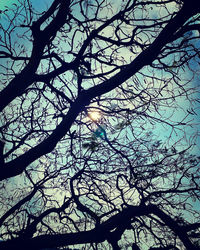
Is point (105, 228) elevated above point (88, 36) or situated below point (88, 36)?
below

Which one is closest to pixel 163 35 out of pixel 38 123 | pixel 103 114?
pixel 103 114

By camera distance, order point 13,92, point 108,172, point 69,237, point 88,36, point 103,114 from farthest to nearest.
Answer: point 108,172 < point 103,114 < point 88,36 < point 13,92 < point 69,237

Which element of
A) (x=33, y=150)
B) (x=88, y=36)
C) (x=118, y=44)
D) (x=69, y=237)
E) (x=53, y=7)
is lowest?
(x=69, y=237)

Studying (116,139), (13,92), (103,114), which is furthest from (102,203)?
(13,92)

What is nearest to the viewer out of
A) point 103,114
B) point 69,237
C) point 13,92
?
point 69,237

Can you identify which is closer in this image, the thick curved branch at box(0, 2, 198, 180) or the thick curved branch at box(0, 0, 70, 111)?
the thick curved branch at box(0, 2, 198, 180)

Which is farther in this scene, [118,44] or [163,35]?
[118,44]

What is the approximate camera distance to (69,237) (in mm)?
3236

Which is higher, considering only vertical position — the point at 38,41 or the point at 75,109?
the point at 38,41

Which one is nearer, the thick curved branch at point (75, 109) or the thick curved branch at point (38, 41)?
the thick curved branch at point (75, 109)

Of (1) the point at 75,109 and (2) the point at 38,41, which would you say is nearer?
(1) the point at 75,109

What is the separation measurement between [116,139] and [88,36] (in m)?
2.68

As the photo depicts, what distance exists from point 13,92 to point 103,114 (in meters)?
2.27

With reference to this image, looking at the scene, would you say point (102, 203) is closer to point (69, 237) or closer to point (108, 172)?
point (108, 172)
